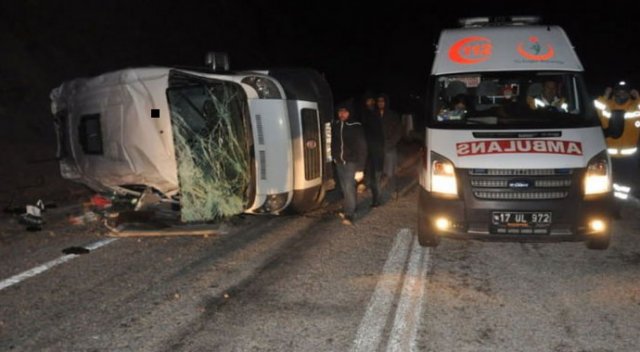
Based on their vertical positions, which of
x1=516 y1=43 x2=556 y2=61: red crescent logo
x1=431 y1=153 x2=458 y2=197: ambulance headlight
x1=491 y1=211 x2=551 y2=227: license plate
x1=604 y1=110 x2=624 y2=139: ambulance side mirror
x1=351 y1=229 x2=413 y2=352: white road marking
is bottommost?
x1=351 y1=229 x2=413 y2=352: white road marking

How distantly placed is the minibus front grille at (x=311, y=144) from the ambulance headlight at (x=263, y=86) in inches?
20.5

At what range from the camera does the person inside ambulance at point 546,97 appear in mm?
6723

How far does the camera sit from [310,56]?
135 feet

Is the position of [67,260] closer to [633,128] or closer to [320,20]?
[633,128]

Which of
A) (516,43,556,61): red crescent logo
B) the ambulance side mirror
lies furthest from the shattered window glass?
the ambulance side mirror

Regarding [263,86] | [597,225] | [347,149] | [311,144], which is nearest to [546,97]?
[597,225]

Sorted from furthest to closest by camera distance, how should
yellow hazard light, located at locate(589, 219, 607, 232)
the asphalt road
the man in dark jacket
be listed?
1. the man in dark jacket
2. yellow hazard light, located at locate(589, 219, 607, 232)
3. the asphalt road

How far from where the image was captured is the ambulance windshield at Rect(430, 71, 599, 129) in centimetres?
657

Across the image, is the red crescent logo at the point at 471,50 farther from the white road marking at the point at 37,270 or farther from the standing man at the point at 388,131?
the white road marking at the point at 37,270

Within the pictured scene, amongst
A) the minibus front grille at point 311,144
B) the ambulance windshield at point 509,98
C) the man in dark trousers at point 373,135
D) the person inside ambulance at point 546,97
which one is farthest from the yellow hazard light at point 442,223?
the man in dark trousers at point 373,135

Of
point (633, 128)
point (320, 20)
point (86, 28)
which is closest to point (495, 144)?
point (633, 128)

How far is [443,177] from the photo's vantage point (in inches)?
238

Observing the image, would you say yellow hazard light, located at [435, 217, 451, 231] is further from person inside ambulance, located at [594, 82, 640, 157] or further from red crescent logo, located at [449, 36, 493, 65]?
person inside ambulance, located at [594, 82, 640, 157]

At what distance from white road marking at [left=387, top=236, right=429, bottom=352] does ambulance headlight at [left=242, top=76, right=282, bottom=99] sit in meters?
2.86
